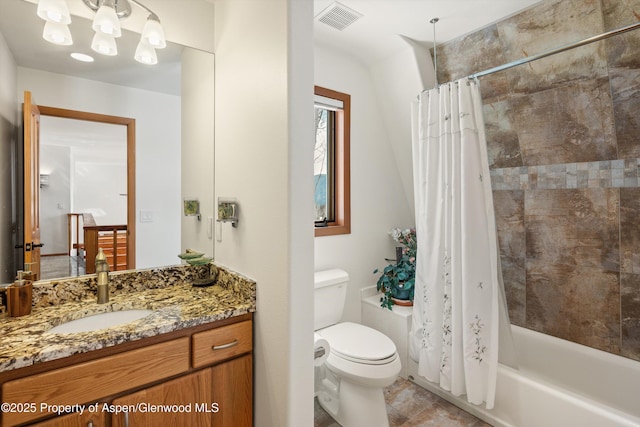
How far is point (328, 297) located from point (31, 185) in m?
1.67

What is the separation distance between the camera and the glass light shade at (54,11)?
4.03 ft

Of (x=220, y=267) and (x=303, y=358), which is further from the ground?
(x=220, y=267)

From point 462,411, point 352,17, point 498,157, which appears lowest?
point 462,411

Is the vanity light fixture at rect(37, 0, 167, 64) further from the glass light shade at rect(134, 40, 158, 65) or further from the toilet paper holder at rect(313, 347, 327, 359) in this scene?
the toilet paper holder at rect(313, 347, 327, 359)

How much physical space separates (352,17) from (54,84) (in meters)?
1.64

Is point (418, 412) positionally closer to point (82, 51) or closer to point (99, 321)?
point (99, 321)

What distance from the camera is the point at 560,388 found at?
1.63m

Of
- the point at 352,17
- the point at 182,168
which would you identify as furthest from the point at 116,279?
the point at 352,17

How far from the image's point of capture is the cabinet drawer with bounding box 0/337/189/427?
0.91 meters

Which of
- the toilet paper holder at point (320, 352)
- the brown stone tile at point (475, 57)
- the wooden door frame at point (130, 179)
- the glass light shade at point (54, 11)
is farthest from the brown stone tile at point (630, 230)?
the glass light shade at point (54, 11)

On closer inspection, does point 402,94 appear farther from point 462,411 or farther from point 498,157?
point 462,411

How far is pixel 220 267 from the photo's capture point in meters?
1.66

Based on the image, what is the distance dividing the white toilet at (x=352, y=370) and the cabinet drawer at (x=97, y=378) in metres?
0.90

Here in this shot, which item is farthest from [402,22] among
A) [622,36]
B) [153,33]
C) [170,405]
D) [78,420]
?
[78,420]
